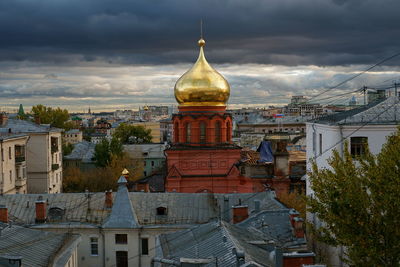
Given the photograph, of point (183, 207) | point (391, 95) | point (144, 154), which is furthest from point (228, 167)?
point (144, 154)

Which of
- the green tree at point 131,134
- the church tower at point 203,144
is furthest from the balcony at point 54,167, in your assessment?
the green tree at point 131,134

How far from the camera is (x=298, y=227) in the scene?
77.0ft

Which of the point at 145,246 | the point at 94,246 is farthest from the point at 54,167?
the point at 145,246

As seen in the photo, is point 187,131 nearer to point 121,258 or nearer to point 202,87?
point 202,87

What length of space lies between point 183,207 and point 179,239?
9.13 metres

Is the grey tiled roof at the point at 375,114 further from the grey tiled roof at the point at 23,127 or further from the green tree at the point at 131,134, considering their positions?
the green tree at the point at 131,134

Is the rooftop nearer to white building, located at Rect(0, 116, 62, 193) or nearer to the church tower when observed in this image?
the church tower

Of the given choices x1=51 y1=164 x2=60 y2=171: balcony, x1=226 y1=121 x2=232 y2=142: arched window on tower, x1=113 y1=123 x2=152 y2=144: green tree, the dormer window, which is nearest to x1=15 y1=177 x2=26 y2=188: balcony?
x1=51 y1=164 x2=60 y2=171: balcony

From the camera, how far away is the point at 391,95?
24031 mm

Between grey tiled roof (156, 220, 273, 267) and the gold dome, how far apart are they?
2035 cm

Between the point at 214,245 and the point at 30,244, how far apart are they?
6864mm

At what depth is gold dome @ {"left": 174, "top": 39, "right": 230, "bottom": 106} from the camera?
40.9 m

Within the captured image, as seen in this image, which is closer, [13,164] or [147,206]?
[147,206]

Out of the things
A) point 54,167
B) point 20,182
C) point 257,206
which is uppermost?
point 54,167
